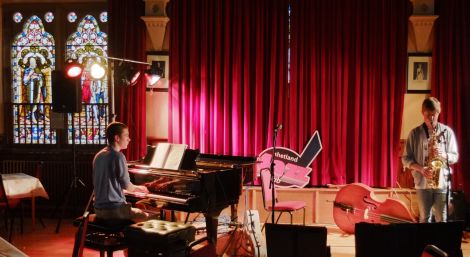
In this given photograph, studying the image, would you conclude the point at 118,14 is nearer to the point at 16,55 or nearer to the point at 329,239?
the point at 16,55

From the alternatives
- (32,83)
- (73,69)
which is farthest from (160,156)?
(32,83)

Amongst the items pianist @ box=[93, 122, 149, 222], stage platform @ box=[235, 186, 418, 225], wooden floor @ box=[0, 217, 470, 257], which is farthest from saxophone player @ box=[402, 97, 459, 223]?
pianist @ box=[93, 122, 149, 222]

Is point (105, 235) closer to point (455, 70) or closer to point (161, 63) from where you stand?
point (161, 63)

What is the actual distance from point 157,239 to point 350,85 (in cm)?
347

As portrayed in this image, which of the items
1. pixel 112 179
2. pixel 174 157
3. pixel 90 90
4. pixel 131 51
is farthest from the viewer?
pixel 90 90

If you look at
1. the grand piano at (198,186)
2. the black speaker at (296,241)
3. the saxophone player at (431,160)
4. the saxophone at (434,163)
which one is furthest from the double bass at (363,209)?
the black speaker at (296,241)

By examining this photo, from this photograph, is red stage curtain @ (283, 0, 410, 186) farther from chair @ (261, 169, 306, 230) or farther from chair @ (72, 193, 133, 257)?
chair @ (72, 193, 133, 257)

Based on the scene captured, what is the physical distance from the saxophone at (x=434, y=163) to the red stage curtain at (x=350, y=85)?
5.50 feet

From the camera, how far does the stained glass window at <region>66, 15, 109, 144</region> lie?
7141mm

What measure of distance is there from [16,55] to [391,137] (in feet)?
16.9

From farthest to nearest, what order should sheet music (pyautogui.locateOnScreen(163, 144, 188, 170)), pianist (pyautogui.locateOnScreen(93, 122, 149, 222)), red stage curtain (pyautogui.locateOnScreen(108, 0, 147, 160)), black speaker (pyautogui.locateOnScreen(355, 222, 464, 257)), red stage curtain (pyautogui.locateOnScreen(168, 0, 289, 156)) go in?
red stage curtain (pyautogui.locateOnScreen(108, 0, 147, 160)), red stage curtain (pyautogui.locateOnScreen(168, 0, 289, 156)), sheet music (pyautogui.locateOnScreen(163, 144, 188, 170)), pianist (pyautogui.locateOnScreen(93, 122, 149, 222)), black speaker (pyautogui.locateOnScreen(355, 222, 464, 257))

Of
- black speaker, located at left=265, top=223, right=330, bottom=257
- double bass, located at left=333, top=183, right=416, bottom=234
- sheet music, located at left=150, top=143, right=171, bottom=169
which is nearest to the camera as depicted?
black speaker, located at left=265, top=223, right=330, bottom=257

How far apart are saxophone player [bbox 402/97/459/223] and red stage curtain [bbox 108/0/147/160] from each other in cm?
342

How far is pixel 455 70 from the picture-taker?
6.28 meters
